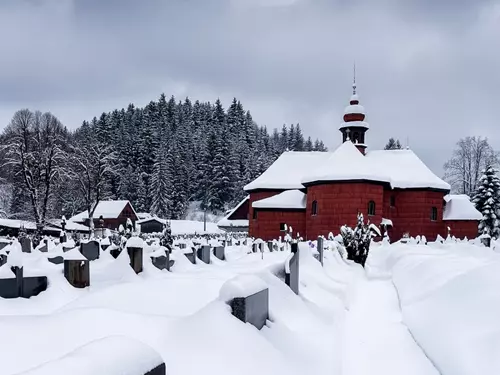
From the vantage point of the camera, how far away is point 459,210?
146ft

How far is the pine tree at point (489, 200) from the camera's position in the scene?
159ft

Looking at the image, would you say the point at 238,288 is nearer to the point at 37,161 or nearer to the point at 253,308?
the point at 253,308

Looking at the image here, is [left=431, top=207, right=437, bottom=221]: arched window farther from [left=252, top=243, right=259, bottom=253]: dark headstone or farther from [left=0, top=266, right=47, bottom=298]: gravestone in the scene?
[left=0, top=266, right=47, bottom=298]: gravestone

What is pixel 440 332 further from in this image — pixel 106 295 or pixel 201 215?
pixel 201 215

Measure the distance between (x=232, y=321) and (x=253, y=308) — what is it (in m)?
0.48

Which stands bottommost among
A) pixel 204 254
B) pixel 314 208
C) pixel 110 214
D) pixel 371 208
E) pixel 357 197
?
pixel 110 214

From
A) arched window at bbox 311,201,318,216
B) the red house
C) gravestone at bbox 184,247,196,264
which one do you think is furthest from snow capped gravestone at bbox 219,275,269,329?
arched window at bbox 311,201,318,216

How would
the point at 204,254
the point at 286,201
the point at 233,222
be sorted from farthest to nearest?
the point at 233,222 → the point at 286,201 → the point at 204,254

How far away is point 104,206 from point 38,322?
205 ft

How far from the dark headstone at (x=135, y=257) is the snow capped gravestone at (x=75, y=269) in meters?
1.02

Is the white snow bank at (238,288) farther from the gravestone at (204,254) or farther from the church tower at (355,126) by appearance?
the church tower at (355,126)

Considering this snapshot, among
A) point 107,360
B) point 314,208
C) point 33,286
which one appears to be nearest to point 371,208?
point 314,208

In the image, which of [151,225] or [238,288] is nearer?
[238,288]

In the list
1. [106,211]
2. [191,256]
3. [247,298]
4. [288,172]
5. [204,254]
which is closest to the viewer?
[247,298]
